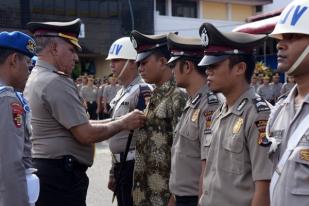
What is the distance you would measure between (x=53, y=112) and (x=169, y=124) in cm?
86

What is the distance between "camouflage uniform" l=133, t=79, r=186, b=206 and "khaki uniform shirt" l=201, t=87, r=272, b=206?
3.06ft

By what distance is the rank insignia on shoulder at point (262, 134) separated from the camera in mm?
2729

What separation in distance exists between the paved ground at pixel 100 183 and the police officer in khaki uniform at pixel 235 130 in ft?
13.4

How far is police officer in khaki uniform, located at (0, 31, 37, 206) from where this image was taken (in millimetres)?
3012

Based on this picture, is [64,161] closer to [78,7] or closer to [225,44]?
[225,44]

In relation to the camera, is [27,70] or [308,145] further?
[27,70]

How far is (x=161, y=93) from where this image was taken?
405cm

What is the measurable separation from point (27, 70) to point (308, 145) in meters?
1.86

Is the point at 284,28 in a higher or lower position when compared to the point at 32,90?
higher

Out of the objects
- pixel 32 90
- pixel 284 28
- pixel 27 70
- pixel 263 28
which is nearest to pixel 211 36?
pixel 284 28

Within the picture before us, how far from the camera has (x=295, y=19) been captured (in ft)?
8.04

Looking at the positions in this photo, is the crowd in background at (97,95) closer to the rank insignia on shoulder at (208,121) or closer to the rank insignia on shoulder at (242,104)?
the rank insignia on shoulder at (208,121)

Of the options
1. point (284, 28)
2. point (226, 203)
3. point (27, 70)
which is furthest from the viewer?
point (27, 70)

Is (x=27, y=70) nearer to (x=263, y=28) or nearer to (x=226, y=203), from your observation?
(x=226, y=203)
